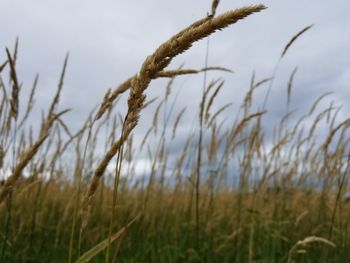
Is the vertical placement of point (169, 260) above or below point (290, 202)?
below

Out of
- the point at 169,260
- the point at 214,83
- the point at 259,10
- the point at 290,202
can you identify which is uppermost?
the point at 214,83

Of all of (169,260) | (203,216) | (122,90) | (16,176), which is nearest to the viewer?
(16,176)

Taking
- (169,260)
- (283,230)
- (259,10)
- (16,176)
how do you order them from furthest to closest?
1. (283,230)
2. (169,260)
3. (16,176)
4. (259,10)

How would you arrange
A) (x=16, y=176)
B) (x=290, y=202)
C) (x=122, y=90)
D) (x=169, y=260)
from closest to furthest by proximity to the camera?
1. (x=16, y=176)
2. (x=122, y=90)
3. (x=169, y=260)
4. (x=290, y=202)

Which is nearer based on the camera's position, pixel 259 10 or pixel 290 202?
pixel 259 10

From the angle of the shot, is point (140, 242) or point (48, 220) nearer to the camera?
point (140, 242)

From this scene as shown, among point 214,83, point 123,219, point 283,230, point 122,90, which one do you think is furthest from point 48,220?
point 122,90

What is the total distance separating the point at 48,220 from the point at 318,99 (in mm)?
2550

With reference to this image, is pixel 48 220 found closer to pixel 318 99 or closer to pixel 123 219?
pixel 123 219

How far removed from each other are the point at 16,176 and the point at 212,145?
2.68 m

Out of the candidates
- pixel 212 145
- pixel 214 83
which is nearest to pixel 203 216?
pixel 212 145

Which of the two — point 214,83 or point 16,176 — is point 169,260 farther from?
point 16,176

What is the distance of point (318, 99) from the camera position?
3924 mm

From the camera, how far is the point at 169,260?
127 inches
